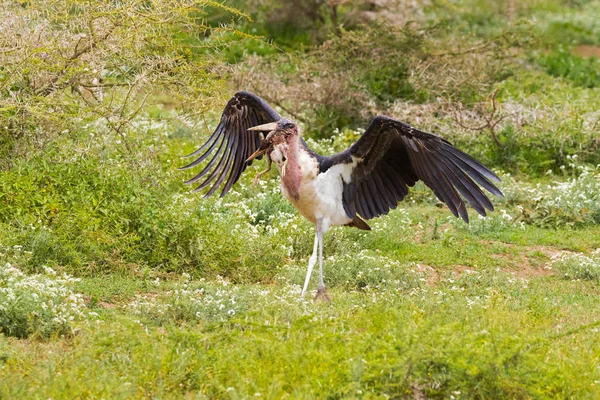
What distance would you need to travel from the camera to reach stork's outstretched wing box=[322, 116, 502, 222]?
7168 mm

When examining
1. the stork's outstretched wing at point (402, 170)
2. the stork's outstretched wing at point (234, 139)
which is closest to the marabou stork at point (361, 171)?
the stork's outstretched wing at point (402, 170)

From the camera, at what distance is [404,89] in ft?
45.4

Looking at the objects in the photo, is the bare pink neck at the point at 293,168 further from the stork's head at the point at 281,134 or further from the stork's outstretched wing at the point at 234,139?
the stork's outstretched wing at the point at 234,139

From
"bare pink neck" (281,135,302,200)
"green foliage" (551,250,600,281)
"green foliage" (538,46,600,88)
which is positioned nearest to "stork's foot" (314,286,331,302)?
"bare pink neck" (281,135,302,200)

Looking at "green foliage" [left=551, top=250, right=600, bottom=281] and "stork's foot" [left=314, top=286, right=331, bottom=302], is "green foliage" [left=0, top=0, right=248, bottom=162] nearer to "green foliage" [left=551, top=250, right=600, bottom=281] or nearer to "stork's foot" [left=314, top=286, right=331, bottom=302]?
"stork's foot" [left=314, top=286, right=331, bottom=302]

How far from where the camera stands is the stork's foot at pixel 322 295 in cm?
754

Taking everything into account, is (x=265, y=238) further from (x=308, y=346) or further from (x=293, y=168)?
(x=308, y=346)

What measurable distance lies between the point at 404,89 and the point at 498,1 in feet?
37.7

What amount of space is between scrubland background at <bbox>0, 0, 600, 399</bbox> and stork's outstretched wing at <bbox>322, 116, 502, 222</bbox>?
0.69m

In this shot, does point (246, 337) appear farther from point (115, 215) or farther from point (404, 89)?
point (404, 89)

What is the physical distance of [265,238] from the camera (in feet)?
30.2

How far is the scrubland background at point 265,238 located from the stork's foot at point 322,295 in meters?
0.11

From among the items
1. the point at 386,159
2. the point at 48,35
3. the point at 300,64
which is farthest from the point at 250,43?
the point at 386,159

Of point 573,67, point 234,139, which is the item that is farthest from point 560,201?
point 573,67
